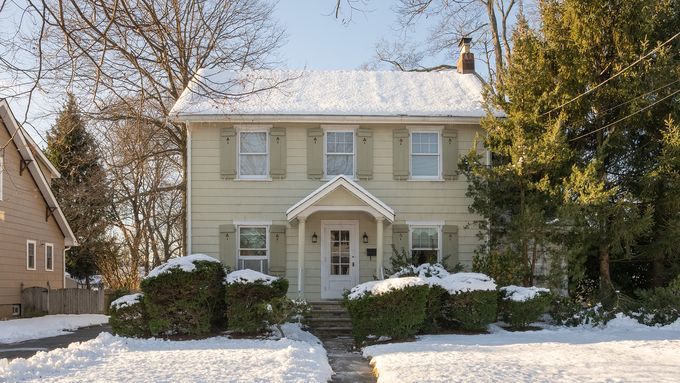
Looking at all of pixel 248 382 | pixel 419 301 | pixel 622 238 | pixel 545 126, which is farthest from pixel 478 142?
pixel 248 382

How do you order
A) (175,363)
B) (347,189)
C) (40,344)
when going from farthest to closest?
(347,189) → (40,344) → (175,363)

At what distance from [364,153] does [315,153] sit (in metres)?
1.32

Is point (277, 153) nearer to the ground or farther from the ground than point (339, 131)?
nearer to the ground

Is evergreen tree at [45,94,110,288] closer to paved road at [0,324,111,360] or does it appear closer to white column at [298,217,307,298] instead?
paved road at [0,324,111,360]

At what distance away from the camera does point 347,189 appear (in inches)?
628

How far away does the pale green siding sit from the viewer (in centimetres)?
1712

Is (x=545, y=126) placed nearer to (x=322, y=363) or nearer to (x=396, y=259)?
(x=396, y=259)

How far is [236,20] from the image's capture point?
2230cm

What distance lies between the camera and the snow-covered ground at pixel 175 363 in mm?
8523

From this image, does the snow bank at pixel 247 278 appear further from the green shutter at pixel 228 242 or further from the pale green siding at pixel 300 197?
the pale green siding at pixel 300 197

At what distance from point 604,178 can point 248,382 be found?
11444 mm

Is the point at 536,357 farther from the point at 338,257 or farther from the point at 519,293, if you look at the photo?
the point at 338,257

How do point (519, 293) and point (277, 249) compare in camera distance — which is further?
point (277, 249)

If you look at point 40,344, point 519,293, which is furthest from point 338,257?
point 40,344
